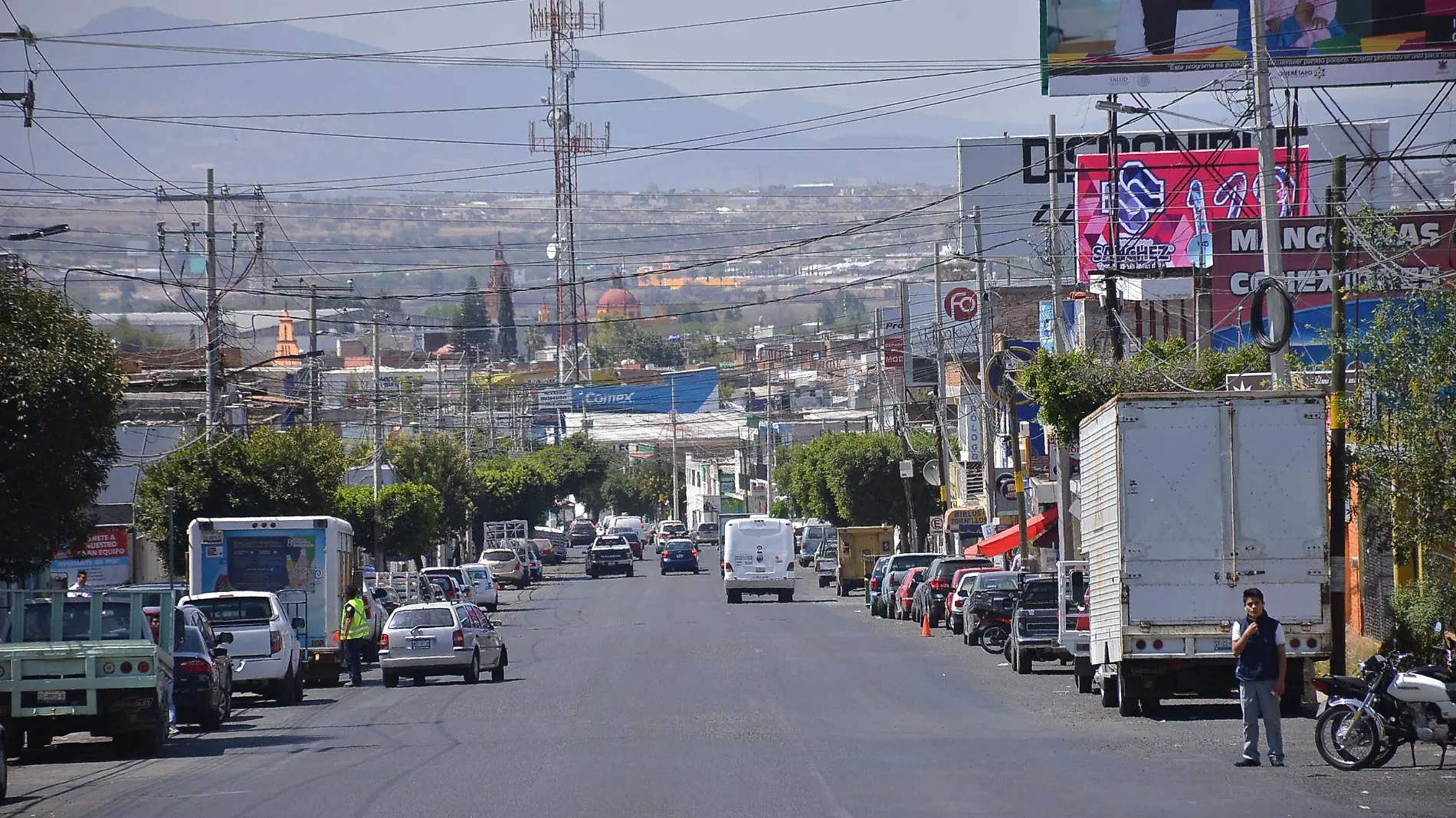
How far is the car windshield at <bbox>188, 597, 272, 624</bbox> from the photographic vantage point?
2622 centimetres

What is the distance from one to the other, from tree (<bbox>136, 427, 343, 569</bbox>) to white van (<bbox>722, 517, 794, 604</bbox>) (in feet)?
53.1

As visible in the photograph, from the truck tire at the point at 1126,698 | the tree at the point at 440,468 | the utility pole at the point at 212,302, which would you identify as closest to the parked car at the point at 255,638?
the truck tire at the point at 1126,698

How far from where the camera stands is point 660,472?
17075cm

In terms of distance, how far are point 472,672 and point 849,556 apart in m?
38.6

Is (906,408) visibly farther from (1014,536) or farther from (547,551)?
A: (547,551)

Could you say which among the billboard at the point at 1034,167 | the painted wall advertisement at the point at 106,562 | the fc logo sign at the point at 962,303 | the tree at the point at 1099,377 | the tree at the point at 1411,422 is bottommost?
the painted wall advertisement at the point at 106,562

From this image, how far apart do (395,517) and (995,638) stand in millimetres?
29525

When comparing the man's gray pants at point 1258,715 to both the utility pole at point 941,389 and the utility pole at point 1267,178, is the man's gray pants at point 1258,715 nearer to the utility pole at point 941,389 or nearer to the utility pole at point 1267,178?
the utility pole at point 1267,178

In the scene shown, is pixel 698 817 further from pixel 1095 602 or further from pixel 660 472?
pixel 660 472

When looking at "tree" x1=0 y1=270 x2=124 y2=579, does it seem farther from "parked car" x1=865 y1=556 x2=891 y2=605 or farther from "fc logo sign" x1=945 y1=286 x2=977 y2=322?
"fc logo sign" x1=945 y1=286 x2=977 y2=322

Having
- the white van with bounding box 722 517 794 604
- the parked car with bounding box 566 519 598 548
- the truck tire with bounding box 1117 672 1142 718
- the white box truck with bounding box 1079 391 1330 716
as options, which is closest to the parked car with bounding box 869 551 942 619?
the white van with bounding box 722 517 794 604

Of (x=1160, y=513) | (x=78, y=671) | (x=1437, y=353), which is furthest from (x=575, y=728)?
(x=1437, y=353)

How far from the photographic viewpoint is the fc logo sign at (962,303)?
73062 mm

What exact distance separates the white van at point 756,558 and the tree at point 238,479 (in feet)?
53.1
